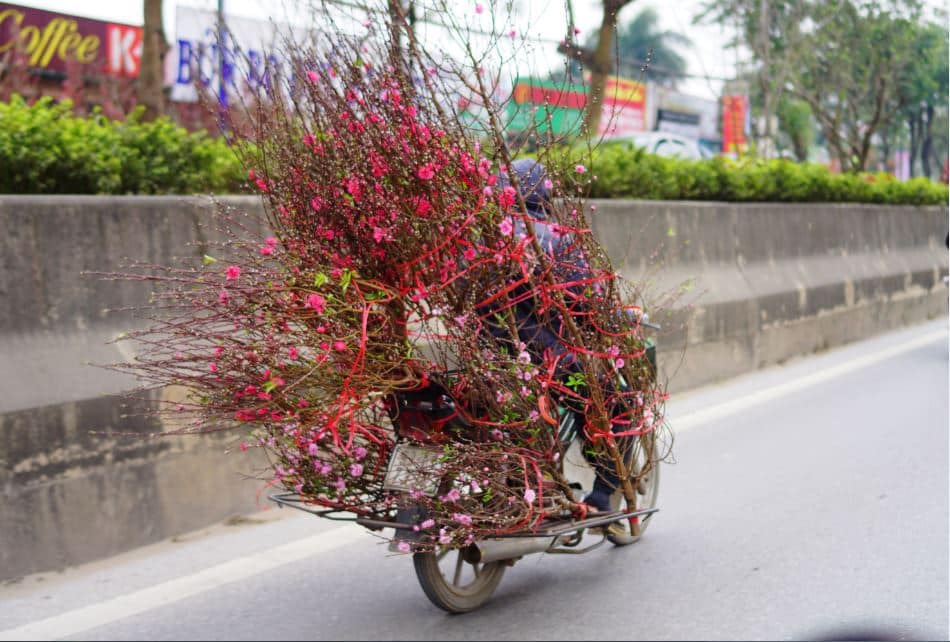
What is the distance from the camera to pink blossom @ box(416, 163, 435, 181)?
3.89m

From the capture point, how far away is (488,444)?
4.18 meters

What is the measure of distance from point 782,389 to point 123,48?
17152 mm

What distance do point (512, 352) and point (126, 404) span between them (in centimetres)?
191

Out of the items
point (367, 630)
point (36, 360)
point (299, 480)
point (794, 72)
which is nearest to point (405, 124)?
point (299, 480)

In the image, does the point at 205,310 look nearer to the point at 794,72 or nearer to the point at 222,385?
the point at 222,385

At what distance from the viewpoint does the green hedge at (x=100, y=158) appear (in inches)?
233

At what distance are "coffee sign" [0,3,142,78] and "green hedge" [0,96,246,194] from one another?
15069 mm

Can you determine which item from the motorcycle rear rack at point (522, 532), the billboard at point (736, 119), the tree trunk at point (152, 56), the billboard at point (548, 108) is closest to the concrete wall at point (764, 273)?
the billboard at point (736, 119)

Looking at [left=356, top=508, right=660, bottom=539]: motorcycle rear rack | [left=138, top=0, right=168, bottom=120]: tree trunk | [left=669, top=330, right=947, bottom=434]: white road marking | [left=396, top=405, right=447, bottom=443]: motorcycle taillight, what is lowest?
[left=669, top=330, right=947, bottom=434]: white road marking

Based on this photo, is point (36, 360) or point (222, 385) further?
point (36, 360)

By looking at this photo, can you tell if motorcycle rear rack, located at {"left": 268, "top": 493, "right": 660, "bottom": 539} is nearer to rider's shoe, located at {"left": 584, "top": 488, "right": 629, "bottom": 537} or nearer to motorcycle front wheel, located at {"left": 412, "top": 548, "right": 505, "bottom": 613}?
rider's shoe, located at {"left": 584, "top": 488, "right": 629, "bottom": 537}

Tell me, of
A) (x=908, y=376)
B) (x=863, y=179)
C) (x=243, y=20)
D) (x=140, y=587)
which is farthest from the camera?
(x=243, y=20)

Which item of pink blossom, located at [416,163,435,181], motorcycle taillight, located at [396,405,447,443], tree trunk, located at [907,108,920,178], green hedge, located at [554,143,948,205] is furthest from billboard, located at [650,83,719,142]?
pink blossom, located at [416,163,435,181]

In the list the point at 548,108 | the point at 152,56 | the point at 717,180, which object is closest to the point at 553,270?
the point at 548,108
